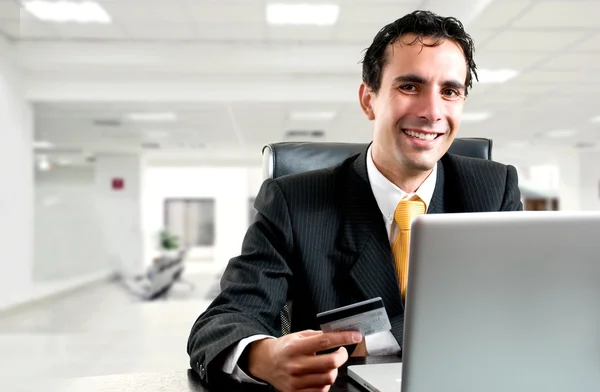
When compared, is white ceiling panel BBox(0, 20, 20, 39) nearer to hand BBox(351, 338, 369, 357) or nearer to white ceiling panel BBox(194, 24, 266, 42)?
white ceiling panel BBox(194, 24, 266, 42)

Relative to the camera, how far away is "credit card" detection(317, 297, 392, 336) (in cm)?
64

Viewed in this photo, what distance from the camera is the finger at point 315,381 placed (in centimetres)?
72

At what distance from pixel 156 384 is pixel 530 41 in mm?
5585

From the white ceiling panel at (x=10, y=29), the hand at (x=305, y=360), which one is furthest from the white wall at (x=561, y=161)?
the hand at (x=305, y=360)

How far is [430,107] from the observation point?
112 cm

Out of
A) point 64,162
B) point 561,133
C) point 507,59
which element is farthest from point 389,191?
point 64,162

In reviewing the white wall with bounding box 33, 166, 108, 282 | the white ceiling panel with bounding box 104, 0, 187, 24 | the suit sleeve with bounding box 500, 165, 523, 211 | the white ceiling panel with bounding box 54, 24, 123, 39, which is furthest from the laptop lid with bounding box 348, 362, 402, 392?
the white wall with bounding box 33, 166, 108, 282

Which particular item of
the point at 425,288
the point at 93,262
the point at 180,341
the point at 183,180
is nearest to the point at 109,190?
the point at 93,262

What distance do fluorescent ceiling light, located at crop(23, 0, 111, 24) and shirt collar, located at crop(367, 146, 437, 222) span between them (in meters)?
4.36

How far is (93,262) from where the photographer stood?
13.0 meters

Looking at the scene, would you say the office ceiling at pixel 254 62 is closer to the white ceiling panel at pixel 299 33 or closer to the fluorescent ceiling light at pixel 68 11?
the white ceiling panel at pixel 299 33

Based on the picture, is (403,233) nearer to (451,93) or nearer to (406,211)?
(406,211)

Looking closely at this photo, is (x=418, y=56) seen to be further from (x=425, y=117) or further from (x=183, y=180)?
(x=183, y=180)

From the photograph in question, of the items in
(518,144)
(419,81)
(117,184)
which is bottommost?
(117,184)
